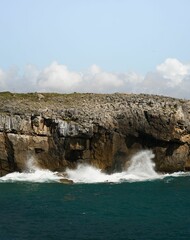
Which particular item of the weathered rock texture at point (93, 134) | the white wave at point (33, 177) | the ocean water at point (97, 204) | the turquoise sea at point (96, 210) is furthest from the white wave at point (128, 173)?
the turquoise sea at point (96, 210)

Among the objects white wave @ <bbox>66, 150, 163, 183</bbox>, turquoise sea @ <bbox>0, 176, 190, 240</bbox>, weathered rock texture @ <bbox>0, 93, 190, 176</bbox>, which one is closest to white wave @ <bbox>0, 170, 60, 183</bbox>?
weathered rock texture @ <bbox>0, 93, 190, 176</bbox>

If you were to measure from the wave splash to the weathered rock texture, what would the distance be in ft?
2.97

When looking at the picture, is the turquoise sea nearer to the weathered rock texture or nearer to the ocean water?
the ocean water

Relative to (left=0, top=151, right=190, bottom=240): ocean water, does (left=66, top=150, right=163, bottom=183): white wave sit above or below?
above

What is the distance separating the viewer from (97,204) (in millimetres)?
48000

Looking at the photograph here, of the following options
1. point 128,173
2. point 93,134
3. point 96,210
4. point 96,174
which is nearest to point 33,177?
point 96,174

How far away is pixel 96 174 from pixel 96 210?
20.8 meters

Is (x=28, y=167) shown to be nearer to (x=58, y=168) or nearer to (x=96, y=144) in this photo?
(x=58, y=168)

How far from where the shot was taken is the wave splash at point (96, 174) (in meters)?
63.9

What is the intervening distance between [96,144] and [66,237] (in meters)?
30.9

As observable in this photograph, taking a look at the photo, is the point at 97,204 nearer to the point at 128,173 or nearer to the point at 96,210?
the point at 96,210

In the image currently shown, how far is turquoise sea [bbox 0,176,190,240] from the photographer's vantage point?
37281 millimetres

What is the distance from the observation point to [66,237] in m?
35.8

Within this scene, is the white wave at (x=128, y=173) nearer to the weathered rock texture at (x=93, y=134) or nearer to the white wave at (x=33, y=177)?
the weathered rock texture at (x=93, y=134)
